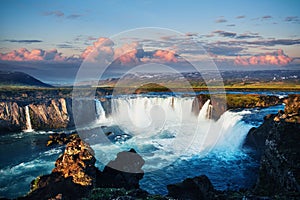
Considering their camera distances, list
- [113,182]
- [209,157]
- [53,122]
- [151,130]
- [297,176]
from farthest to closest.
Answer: [53,122]
[151,130]
[209,157]
[113,182]
[297,176]

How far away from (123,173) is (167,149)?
12965 mm

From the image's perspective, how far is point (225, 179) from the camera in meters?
24.0

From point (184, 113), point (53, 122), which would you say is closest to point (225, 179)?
point (184, 113)

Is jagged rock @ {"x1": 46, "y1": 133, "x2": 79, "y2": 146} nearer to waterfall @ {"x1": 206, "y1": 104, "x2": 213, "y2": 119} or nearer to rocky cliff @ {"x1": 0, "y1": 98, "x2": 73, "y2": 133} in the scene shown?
rocky cliff @ {"x1": 0, "y1": 98, "x2": 73, "y2": 133}

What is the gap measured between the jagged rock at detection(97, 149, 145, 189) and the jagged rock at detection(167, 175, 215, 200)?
3.95m

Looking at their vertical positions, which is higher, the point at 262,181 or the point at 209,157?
the point at 262,181

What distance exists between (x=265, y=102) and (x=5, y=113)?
176 feet

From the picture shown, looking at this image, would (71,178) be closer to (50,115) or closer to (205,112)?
(205,112)

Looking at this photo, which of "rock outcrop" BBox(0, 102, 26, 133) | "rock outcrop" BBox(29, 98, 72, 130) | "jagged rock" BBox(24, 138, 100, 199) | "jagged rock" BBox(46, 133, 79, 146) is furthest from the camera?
"rock outcrop" BBox(29, 98, 72, 130)

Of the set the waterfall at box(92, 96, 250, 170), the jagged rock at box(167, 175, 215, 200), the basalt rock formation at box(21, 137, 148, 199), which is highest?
the basalt rock formation at box(21, 137, 148, 199)

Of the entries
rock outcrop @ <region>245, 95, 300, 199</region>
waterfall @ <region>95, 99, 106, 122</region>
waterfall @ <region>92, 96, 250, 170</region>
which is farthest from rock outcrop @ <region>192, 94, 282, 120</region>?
rock outcrop @ <region>245, 95, 300, 199</region>

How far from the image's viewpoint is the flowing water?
2431 centimetres

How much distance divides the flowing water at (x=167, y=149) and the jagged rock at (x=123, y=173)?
146cm

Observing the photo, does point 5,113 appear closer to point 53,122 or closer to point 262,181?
point 53,122
